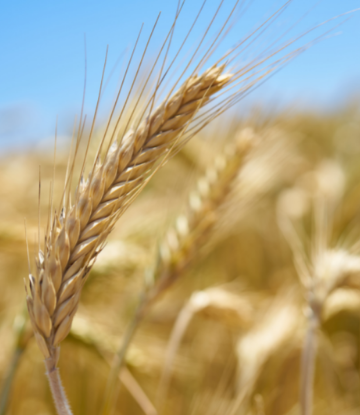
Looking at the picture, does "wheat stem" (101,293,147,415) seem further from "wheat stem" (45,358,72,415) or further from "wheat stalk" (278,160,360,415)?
"wheat stalk" (278,160,360,415)

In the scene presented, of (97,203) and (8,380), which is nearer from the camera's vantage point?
(97,203)

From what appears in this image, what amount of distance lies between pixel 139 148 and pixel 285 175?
2.61m

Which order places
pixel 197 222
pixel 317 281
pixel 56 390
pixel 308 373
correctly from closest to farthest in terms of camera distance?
1. pixel 56 390
2. pixel 308 373
3. pixel 317 281
4. pixel 197 222

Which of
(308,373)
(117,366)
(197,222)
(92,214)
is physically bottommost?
(308,373)

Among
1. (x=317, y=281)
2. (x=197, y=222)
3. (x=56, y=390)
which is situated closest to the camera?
(x=56, y=390)

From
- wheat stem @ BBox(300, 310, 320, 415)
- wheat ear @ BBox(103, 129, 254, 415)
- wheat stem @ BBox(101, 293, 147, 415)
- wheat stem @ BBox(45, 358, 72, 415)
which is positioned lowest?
wheat stem @ BBox(300, 310, 320, 415)

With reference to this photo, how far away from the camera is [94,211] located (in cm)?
50

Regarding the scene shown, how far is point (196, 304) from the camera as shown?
1.02m

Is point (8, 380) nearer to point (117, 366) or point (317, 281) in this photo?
point (117, 366)

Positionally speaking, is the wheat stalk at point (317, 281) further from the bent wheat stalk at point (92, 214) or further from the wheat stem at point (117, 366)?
the bent wheat stalk at point (92, 214)

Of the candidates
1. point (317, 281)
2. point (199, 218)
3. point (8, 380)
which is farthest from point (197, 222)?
point (8, 380)

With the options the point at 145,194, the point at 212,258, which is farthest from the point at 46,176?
the point at 212,258

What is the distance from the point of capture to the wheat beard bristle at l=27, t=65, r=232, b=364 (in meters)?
0.46

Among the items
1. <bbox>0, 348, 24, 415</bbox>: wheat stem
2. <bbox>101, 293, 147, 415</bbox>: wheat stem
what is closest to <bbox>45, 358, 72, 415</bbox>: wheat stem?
<bbox>101, 293, 147, 415</bbox>: wheat stem
